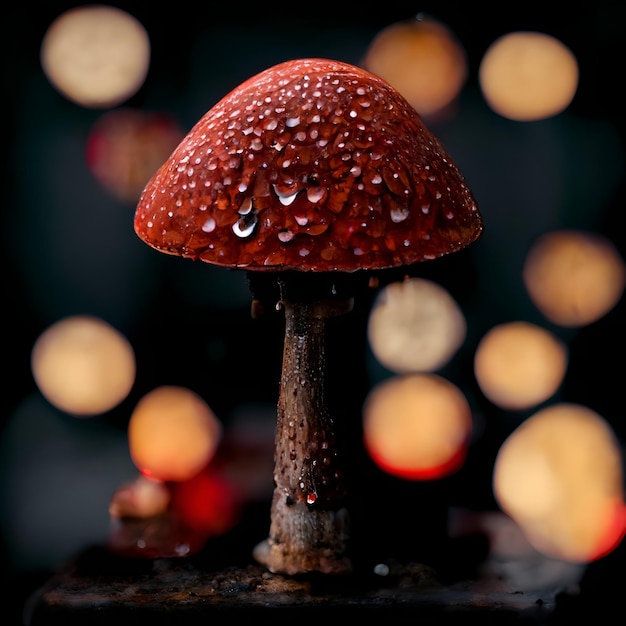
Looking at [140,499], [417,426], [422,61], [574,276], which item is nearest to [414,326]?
[417,426]

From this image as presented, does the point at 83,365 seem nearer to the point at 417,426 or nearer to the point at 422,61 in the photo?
the point at 417,426

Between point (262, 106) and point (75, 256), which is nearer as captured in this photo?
point (262, 106)

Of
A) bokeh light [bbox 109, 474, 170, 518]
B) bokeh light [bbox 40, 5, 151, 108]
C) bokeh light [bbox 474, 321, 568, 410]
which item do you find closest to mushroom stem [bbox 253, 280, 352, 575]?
bokeh light [bbox 109, 474, 170, 518]

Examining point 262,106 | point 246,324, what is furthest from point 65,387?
point 262,106

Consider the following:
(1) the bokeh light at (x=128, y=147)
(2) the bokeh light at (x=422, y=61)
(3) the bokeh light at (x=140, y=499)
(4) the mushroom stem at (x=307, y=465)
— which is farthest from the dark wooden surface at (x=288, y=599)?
(2) the bokeh light at (x=422, y=61)

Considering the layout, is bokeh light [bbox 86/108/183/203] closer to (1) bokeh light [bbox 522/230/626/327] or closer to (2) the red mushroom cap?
(2) the red mushroom cap

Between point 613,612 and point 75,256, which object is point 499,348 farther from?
point 75,256
